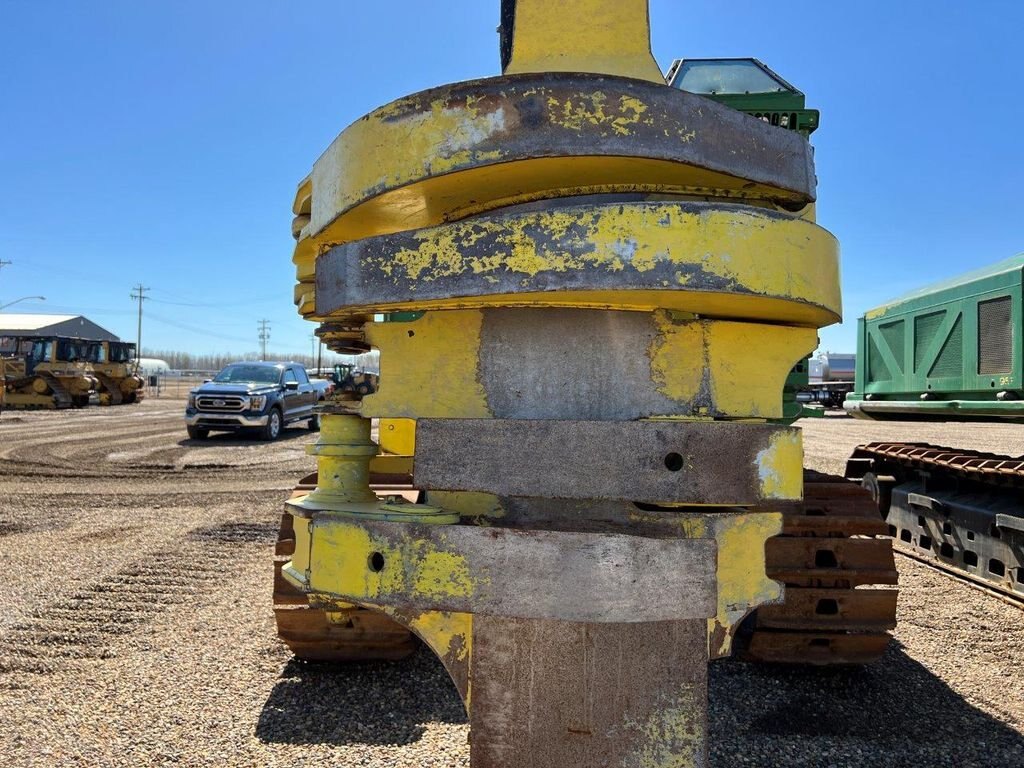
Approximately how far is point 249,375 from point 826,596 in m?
15.5

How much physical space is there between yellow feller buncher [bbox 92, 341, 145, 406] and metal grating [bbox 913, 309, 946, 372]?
30482mm

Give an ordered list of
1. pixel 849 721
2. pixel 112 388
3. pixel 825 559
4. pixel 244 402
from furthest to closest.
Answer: pixel 112 388 → pixel 244 402 → pixel 825 559 → pixel 849 721

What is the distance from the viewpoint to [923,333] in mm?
6484

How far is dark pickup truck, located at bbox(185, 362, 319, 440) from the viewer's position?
15.9 metres

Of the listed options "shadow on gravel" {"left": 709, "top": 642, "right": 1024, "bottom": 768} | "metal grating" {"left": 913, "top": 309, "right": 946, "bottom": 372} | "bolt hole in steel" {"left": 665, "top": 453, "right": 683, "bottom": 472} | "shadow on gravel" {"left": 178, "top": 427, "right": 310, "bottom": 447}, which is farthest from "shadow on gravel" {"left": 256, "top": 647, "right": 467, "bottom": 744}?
"shadow on gravel" {"left": 178, "top": 427, "right": 310, "bottom": 447}

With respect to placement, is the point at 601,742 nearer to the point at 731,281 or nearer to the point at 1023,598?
the point at 731,281

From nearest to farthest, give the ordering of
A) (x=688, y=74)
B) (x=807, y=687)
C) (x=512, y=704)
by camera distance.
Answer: (x=512, y=704)
(x=807, y=687)
(x=688, y=74)

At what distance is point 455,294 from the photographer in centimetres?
169

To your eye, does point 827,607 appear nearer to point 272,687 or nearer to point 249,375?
point 272,687

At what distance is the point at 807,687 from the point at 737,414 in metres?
2.43

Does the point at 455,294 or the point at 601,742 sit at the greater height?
the point at 455,294

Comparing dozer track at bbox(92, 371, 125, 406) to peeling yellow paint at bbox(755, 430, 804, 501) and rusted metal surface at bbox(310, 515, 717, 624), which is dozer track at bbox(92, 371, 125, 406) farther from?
peeling yellow paint at bbox(755, 430, 804, 501)

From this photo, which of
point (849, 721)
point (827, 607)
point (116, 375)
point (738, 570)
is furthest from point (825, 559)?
point (116, 375)

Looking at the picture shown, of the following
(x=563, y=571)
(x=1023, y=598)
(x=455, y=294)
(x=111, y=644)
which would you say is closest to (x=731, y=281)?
(x=455, y=294)
